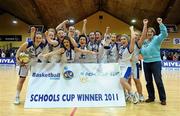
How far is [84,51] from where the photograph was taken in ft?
20.2

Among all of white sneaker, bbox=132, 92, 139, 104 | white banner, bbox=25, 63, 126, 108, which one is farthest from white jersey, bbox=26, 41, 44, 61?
white sneaker, bbox=132, 92, 139, 104

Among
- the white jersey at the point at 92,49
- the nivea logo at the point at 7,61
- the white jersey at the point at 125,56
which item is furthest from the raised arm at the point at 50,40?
the nivea logo at the point at 7,61

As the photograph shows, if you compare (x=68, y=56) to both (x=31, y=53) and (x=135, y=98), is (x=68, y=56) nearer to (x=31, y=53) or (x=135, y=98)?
(x=31, y=53)

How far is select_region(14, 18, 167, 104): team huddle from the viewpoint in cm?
618

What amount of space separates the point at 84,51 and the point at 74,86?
0.76m

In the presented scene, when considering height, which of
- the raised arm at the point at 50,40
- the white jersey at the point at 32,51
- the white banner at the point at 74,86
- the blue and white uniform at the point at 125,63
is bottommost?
the white banner at the point at 74,86

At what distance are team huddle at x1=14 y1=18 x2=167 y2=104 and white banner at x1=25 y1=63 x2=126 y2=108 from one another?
0.21 m

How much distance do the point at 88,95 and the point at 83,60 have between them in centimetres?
86

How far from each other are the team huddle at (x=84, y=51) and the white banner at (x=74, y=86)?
0.70 ft

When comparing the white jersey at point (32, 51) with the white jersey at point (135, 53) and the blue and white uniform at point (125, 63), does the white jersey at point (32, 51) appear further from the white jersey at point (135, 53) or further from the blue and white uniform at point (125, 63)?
the white jersey at point (135, 53)

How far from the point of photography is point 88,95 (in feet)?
19.8

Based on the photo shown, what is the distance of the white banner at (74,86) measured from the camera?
5.93 m

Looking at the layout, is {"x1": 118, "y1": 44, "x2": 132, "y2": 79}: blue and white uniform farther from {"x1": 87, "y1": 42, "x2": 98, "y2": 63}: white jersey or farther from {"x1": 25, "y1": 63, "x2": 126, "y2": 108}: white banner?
{"x1": 87, "y1": 42, "x2": 98, "y2": 63}: white jersey

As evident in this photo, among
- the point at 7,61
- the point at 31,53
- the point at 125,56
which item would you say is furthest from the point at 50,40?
the point at 7,61
